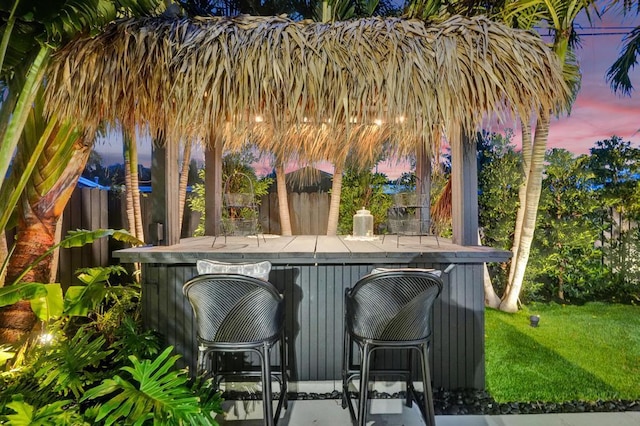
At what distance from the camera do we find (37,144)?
9.61 feet

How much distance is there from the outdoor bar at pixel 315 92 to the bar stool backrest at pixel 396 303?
0.76 meters

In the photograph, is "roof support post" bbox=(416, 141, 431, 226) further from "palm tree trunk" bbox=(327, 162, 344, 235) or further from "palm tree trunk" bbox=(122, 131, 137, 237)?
"palm tree trunk" bbox=(122, 131, 137, 237)

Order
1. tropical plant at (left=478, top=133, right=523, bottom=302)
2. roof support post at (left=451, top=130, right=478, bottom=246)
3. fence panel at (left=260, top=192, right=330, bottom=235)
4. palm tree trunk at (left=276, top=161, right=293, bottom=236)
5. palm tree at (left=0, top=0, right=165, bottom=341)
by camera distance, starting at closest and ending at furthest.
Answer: palm tree at (left=0, top=0, right=165, bottom=341)
roof support post at (left=451, top=130, right=478, bottom=246)
tropical plant at (left=478, top=133, right=523, bottom=302)
palm tree trunk at (left=276, top=161, right=293, bottom=236)
fence panel at (left=260, top=192, right=330, bottom=235)

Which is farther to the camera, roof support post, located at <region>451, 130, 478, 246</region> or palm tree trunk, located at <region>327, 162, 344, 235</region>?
palm tree trunk, located at <region>327, 162, 344, 235</region>

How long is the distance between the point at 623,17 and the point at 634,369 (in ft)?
15.3

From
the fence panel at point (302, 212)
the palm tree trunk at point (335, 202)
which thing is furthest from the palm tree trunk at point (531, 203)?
the fence panel at point (302, 212)

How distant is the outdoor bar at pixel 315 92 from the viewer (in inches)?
105

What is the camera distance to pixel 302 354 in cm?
291

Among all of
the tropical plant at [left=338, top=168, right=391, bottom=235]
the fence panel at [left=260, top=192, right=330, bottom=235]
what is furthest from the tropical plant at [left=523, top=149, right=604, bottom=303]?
the fence panel at [left=260, top=192, right=330, bottom=235]

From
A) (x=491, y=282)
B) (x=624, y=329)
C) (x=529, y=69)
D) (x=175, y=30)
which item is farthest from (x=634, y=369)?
(x=175, y=30)

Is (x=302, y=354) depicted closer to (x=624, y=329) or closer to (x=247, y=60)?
(x=247, y=60)

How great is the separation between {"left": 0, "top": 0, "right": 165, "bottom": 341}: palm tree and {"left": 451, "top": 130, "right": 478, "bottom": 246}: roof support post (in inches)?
113

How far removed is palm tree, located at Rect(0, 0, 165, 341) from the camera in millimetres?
2348

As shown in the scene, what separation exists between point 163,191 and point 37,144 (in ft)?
3.41
